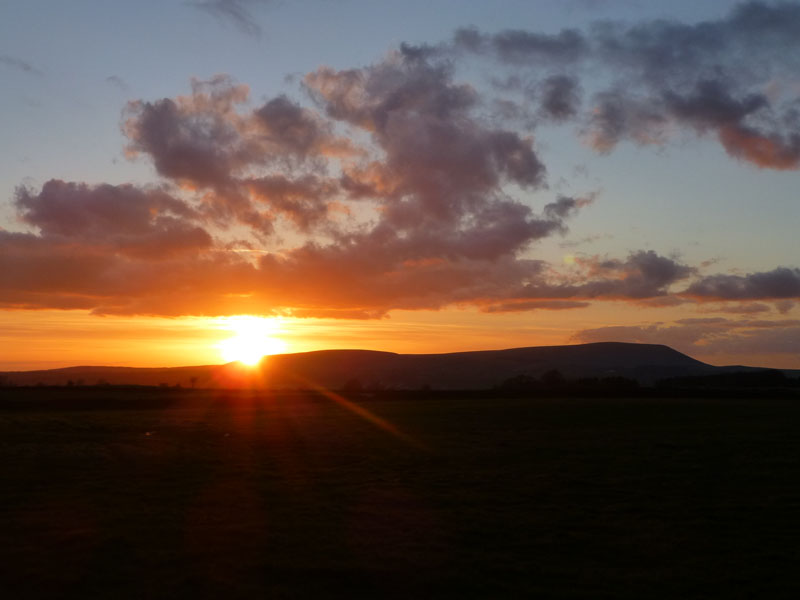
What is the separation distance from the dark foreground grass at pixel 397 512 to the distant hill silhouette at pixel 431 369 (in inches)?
4389

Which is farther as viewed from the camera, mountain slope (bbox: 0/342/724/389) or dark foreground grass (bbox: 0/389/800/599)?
mountain slope (bbox: 0/342/724/389)

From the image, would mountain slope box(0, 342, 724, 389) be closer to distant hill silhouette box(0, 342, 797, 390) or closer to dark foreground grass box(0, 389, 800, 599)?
distant hill silhouette box(0, 342, 797, 390)

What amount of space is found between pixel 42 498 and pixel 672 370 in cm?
17204

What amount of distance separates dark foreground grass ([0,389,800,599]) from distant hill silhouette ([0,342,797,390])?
366 ft

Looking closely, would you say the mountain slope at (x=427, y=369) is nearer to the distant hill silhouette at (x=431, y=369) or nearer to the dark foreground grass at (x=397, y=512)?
the distant hill silhouette at (x=431, y=369)

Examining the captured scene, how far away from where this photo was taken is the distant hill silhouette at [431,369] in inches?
6048

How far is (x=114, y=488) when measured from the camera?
748 inches

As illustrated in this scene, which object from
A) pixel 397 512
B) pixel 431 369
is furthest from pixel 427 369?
pixel 397 512

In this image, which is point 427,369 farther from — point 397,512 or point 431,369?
point 397,512

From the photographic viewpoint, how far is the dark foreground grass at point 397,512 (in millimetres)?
11336

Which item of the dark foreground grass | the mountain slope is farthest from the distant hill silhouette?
the dark foreground grass

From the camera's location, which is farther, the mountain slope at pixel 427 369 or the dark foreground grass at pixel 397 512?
the mountain slope at pixel 427 369

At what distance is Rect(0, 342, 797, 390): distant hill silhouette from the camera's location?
15362cm

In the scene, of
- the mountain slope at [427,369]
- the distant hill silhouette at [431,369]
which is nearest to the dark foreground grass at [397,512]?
the distant hill silhouette at [431,369]
